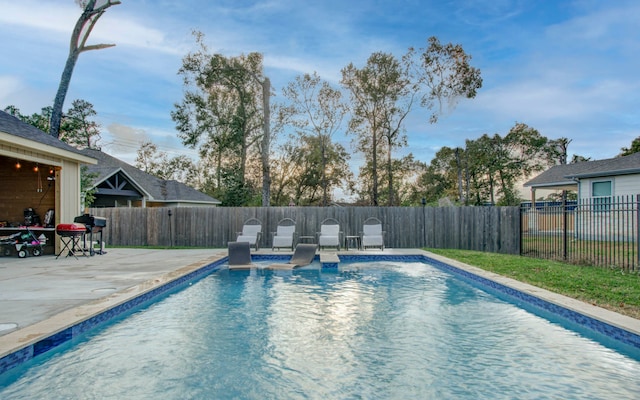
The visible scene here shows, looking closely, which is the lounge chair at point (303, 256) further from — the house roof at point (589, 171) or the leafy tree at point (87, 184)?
the house roof at point (589, 171)

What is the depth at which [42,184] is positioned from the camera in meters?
9.96

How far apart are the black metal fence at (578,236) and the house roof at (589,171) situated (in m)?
4.11

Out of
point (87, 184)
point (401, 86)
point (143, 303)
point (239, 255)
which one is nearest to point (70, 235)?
point (239, 255)

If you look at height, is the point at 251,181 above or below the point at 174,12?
below

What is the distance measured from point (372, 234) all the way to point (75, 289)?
844cm

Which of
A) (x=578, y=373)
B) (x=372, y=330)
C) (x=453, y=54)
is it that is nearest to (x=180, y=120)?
(x=453, y=54)

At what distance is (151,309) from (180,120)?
68.5ft

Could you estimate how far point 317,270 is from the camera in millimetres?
8969

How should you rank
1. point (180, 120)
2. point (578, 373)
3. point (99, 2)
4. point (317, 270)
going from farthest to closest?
point (180, 120) → point (99, 2) → point (317, 270) → point (578, 373)

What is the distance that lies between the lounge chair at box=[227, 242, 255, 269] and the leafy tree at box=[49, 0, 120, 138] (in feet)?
30.6

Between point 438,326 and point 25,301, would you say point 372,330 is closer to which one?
point 438,326

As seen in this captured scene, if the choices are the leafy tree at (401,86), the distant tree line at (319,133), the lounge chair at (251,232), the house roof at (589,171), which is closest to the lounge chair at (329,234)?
the lounge chair at (251,232)

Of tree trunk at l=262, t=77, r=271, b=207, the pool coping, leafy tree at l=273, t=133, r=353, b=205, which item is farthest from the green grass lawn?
leafy tree at l=273, t=133, r=353, b=205

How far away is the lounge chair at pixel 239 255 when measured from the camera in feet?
29.7
